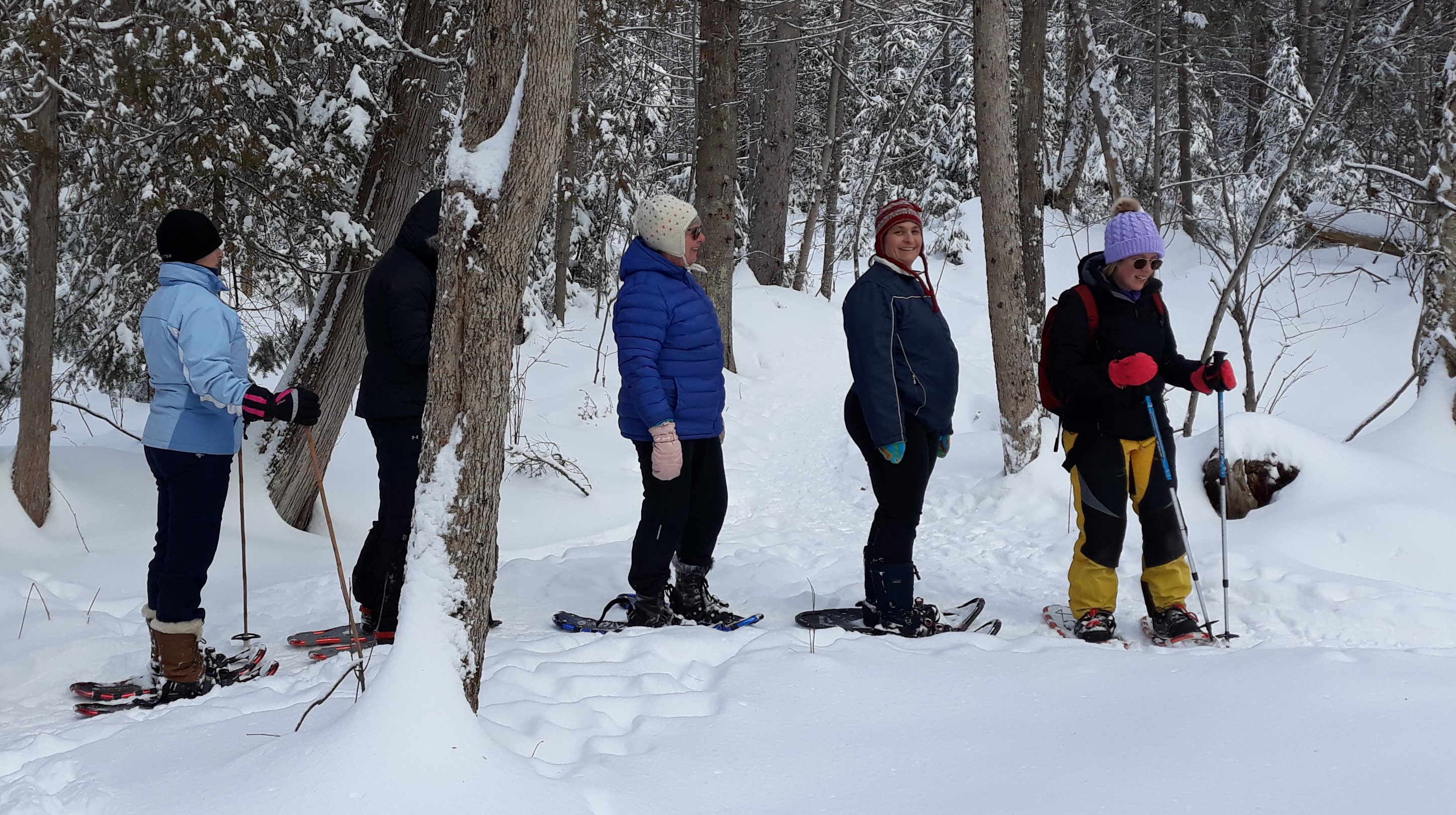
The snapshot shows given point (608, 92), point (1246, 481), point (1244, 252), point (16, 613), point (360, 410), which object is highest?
point (608, 92)

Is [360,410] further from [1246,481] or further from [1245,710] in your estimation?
[1246,481]

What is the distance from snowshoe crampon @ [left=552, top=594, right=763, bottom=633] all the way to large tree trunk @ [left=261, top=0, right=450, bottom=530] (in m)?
2.74

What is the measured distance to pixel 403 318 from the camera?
4012 mm

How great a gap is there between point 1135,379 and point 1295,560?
1714 mm

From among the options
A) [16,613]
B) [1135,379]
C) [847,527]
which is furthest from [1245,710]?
[16,613]

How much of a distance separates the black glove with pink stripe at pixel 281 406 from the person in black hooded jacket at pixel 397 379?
0.39 m

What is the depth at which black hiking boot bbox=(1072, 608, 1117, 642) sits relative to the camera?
4.11 m

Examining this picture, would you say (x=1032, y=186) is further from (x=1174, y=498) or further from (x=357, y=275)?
(x=357, y=275)

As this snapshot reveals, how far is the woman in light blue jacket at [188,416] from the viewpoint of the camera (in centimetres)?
357

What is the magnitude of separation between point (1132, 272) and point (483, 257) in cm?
284

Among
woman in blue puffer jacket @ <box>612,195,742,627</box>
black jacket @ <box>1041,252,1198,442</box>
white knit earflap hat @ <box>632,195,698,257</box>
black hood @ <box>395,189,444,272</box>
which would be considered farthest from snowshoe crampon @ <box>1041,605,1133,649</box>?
black hood @ <box>395,189,444,272</box>

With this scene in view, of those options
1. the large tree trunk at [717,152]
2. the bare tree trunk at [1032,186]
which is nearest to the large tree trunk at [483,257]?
the large tree trunk at [717,152]

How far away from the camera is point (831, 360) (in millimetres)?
14359

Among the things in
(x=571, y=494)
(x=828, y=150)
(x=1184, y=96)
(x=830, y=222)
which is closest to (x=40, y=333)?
(x=571, y=494)
